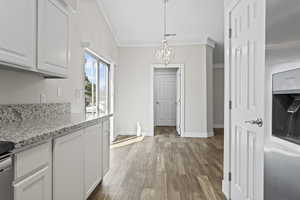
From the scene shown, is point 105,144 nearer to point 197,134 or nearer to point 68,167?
point 68,167

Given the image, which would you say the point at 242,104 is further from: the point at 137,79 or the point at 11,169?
the point at 137,79

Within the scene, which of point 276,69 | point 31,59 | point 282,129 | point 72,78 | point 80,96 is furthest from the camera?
point 80,96

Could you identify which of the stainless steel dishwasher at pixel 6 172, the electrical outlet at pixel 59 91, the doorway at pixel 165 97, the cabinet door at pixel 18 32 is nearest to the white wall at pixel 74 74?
the electrical outlet at pixel 59 91

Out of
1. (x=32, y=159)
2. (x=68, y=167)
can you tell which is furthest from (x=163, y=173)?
(x=32, y=159)

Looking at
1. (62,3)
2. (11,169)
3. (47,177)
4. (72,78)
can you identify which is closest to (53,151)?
(47,177)

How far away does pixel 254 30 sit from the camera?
5.60 ft

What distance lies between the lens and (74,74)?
3268 millimetres

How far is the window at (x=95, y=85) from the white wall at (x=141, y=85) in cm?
79

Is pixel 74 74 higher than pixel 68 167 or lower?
higher

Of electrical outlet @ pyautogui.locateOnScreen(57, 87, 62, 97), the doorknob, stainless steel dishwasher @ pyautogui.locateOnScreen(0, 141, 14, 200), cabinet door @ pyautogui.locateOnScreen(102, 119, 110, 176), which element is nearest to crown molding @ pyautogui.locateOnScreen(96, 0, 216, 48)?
electrical outlet @ pyautogui.locateOnScreen(57, 87, 62, 97)

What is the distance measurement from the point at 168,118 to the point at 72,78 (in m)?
6.33

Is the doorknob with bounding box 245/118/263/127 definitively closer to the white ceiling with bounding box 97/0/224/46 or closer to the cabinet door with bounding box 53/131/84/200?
the cabinet door with bounding box 53/131/84/200

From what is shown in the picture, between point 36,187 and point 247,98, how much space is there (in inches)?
69.4

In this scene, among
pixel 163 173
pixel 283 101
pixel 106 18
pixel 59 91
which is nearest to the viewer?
pixel 283 101
